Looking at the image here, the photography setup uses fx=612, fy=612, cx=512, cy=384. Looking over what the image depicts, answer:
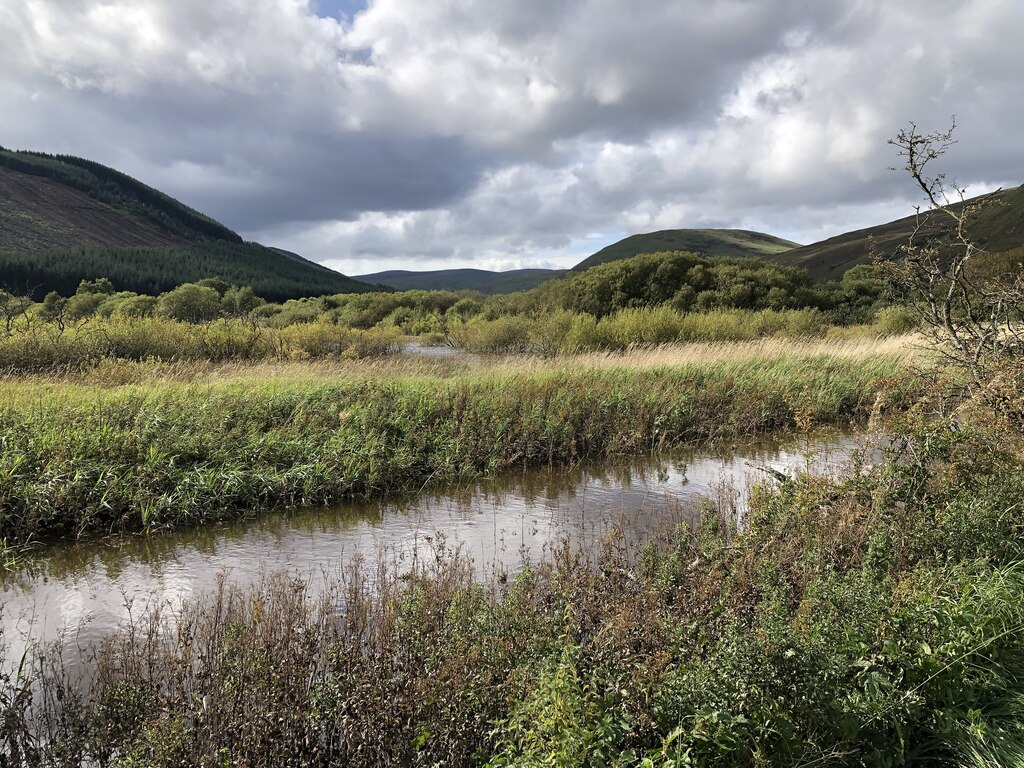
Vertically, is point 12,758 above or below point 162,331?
below

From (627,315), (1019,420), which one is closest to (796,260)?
(627,315)

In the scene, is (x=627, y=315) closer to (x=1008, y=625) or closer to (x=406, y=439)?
(x=406, y=439)

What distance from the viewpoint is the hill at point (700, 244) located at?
458 feet

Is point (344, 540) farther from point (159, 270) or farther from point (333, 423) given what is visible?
→ point (159, 270)

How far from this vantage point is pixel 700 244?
487 feet

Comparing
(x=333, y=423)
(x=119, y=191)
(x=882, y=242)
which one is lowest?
(x=333, y=423)

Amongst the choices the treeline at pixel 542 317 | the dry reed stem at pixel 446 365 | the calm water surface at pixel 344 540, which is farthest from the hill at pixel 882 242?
the calm water surface at pixel 344 540

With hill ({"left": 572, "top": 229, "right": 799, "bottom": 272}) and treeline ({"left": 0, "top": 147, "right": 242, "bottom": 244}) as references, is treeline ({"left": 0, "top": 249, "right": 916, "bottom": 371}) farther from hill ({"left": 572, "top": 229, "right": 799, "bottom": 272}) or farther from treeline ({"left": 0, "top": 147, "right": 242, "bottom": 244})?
treeline ({"left": 0, "top": 147, "right": 242, "bottom": 244})

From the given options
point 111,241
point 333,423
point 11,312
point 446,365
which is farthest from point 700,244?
point 333,423

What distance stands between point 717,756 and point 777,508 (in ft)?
12.2

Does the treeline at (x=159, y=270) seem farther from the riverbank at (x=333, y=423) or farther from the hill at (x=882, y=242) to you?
the hill at (x=882, y=242)

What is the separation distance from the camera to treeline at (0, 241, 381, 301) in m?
89.6

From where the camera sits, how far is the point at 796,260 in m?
113

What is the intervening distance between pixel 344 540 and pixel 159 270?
117220mm
